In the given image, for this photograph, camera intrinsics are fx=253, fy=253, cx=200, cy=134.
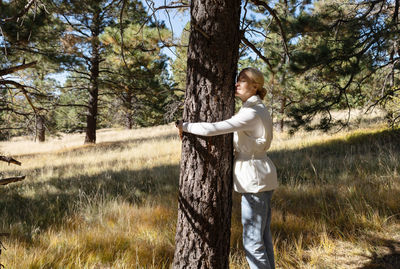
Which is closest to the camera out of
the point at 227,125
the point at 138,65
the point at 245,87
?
the point at 227,125

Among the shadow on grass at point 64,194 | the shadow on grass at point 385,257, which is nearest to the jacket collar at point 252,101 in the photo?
the shadow on grass at point 385,257

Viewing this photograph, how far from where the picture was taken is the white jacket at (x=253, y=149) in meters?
1.90

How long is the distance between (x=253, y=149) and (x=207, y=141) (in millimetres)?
369

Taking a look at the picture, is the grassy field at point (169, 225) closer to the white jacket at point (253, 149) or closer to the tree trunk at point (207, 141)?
the tree trunk at point (207, 141)

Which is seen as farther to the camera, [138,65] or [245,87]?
[138,65]

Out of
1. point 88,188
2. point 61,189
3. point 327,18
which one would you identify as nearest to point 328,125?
point 327,18

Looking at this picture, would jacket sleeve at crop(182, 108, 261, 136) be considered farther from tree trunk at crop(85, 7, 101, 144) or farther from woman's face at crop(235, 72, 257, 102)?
tree trunk at crop(85, 7, 101, 144)

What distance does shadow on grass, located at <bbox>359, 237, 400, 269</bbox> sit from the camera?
2387 mm

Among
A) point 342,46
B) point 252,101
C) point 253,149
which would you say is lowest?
point 253,149

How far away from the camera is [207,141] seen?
191 cm

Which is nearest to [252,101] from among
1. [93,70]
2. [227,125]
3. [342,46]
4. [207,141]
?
[227,125]

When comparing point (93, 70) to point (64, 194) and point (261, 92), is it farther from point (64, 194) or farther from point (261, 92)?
point (261, 92)

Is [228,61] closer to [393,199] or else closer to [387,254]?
[387,254]

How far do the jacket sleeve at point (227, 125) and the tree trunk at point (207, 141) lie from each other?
5.1 inches
